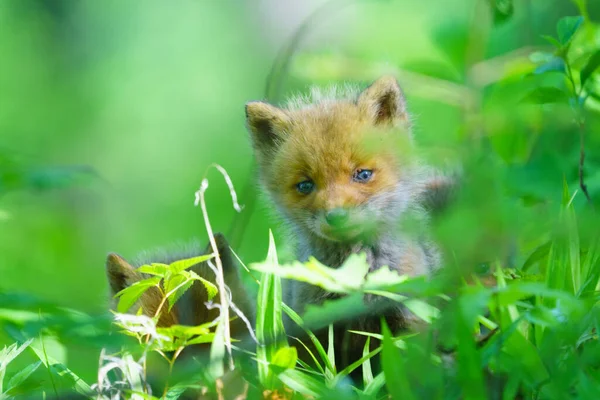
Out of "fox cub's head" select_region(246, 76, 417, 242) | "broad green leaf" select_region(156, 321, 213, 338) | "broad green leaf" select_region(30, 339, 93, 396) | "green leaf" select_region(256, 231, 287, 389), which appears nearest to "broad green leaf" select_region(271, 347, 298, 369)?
"green leaf" select_region(256, 231, 287, 389)

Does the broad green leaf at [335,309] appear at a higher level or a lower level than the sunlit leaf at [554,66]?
lower

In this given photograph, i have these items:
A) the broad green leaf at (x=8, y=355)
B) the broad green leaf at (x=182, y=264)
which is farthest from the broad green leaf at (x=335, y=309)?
the broad green leaf at (x=8, y=355)

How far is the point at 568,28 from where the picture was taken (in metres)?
2.52

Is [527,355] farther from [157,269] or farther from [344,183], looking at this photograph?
[344,183]

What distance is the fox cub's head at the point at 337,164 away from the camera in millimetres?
3453

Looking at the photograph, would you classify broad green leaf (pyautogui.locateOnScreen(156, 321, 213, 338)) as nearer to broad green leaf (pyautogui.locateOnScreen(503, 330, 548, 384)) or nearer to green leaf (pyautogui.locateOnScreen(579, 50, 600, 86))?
broad green leaf (pyautogui.locateOnScreen(503, 330, 548, 384))

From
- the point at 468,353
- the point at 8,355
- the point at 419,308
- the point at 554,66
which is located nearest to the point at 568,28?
the point at 554,66

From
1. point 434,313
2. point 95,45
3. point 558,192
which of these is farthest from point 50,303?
point 95,45

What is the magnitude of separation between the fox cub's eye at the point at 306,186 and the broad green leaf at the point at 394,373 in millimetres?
1585

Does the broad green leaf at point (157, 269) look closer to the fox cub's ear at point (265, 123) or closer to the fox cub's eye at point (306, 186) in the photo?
the fox cub's eye at point (306, 186)

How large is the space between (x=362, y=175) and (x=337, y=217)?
34 cm

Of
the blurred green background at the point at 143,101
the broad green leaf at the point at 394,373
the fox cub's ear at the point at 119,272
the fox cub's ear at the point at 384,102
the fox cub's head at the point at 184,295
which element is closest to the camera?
the broad green leaf at the point at 394,373

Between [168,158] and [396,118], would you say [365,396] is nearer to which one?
[396,118]

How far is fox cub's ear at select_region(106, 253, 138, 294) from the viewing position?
3400 mm
